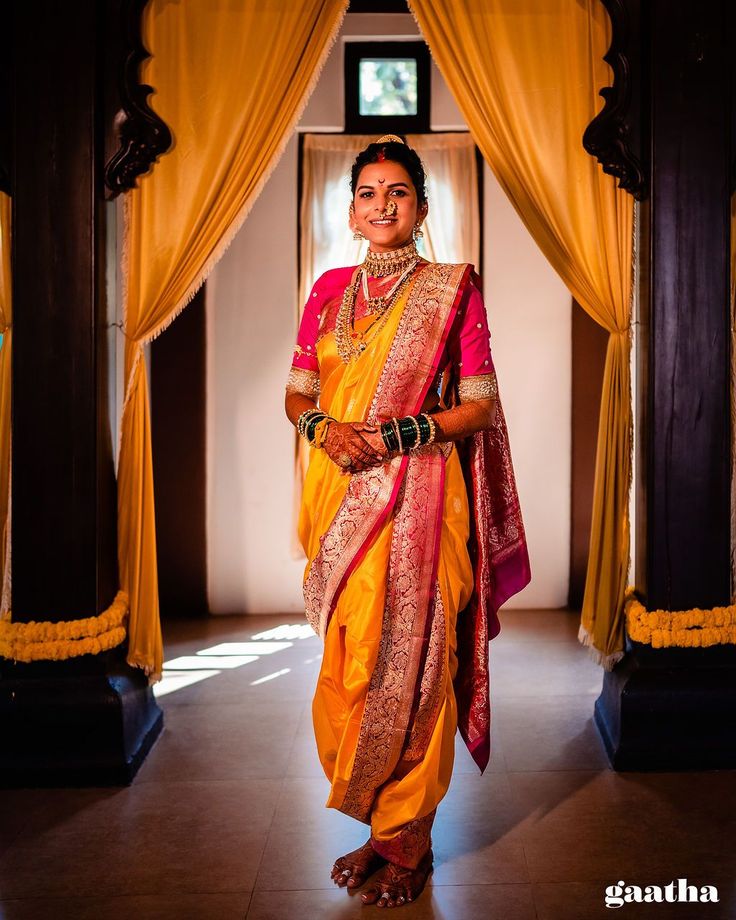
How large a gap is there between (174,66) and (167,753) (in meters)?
2.26

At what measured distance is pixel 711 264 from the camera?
315 centimetres

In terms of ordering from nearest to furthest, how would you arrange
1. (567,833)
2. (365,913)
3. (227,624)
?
(365,913)
(567,833)
(227,624)

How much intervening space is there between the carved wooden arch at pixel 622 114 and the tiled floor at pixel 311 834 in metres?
1.87

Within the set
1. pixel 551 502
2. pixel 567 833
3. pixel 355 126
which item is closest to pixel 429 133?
pixel 355 126

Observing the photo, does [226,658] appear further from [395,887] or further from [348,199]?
[348,199]

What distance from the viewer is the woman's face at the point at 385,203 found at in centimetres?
245

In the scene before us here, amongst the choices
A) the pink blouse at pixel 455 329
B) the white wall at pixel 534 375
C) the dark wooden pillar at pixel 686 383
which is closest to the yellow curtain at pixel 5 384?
the pink blouse at pixel 455 329

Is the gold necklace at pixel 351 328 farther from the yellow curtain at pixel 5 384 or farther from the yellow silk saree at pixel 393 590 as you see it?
the yellow curtain at pixel 5 384

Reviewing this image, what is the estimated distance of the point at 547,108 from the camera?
3238mm

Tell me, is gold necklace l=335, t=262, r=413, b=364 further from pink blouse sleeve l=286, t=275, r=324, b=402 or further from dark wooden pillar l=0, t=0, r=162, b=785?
dark wooden pillar l=0, t=0, r=162, b=785

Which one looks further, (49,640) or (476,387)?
(49,640)

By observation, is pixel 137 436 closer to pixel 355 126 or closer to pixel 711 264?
pixel 711 264

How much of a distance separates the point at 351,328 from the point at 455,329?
0.86ft

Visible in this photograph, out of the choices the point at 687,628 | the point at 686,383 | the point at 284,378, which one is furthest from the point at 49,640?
the point at 284,378
